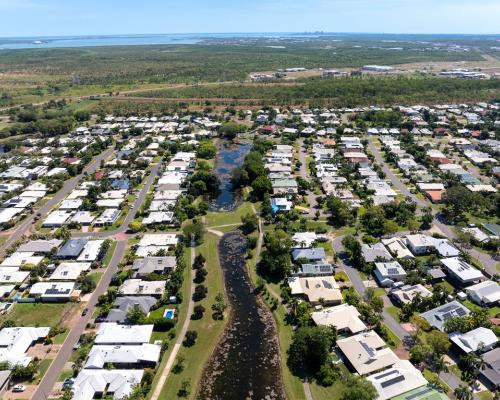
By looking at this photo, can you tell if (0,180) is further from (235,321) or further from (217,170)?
(235,321)

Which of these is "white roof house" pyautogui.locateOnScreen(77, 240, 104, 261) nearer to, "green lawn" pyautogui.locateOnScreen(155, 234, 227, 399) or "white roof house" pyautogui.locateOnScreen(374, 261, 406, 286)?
"green lawn" pyautogui.locateOnScreen(155, 234, 227, 399)

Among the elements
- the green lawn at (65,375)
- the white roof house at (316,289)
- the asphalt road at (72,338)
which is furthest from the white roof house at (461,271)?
the green lawn at (65,375)

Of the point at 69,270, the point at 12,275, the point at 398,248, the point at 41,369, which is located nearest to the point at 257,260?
the point at 398,248

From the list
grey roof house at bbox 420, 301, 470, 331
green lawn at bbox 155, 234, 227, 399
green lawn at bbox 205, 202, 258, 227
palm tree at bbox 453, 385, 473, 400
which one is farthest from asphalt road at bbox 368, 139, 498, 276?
green lawn at bbox 155, 234, 227, 399

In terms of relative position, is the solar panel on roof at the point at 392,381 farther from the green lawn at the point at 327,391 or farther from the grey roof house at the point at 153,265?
the grey roof house at the point at 153,265

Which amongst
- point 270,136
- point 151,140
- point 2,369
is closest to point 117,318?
point 2,369

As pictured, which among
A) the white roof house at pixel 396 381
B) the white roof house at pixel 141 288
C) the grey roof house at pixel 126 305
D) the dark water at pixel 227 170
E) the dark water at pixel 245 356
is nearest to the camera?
the white roof house at pixel 396 381
